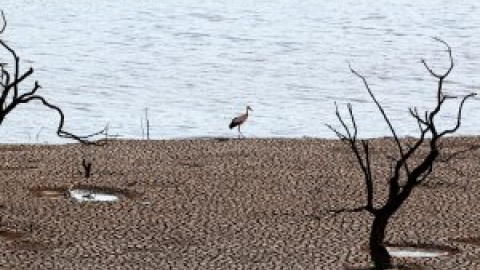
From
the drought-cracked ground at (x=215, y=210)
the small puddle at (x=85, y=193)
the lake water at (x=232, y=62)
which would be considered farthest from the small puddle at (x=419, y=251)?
the lake water at (x=232, y=62)

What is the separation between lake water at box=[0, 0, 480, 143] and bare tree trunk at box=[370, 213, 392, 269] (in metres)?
7.25

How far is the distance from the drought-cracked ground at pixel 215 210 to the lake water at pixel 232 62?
133 inches

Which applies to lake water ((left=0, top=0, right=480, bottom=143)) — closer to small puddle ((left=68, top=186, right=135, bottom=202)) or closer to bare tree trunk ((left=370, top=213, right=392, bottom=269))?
small puddle ((left=68, top=186, right=135, bottom=202))

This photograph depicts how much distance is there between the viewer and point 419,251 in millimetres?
11016

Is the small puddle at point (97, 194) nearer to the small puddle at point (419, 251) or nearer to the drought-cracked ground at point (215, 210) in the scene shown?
the drought-cracked ground at point (215, 210)

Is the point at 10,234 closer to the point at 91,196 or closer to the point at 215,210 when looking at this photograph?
the point at 91,196

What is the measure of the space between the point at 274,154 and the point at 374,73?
11.3m

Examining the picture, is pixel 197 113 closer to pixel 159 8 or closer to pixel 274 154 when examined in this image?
pixel 274 154

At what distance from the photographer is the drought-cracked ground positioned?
10719 mm

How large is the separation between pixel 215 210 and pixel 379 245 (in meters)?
1.87

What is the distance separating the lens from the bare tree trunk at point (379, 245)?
1052 centimetres

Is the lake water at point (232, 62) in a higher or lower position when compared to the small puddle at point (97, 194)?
lower

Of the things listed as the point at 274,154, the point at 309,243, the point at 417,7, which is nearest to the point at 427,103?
the point at 274,154

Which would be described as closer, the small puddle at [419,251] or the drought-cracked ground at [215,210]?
the drought-cracked ground at [215,210]
